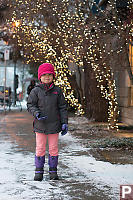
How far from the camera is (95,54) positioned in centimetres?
1380

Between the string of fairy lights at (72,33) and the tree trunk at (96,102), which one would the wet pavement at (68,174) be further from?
the tree trunk at (96,102)

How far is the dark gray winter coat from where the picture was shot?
22.2ft

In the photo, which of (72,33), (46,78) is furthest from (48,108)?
(72,33)

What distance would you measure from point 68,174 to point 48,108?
3.70 ft

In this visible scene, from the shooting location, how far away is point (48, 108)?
6797 millimetres

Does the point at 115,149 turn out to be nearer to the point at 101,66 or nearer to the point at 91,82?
the point at 101,66

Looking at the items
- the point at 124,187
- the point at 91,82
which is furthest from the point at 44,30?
the point at 124,187

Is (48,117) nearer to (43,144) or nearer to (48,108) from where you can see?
(48,108)

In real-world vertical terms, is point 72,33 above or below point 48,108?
above

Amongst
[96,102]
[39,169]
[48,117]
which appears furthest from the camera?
[96,102]

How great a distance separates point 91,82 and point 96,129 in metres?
3.37

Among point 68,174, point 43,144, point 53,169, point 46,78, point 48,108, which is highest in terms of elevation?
point 46,78

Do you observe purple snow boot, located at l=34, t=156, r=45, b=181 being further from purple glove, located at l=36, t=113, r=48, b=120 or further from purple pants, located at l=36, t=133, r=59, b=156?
purple glove, located at l=36, t=113, r=48, b=120

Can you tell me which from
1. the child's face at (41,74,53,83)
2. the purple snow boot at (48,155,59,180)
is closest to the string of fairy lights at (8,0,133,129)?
the child's face at (41,74,53,83)
